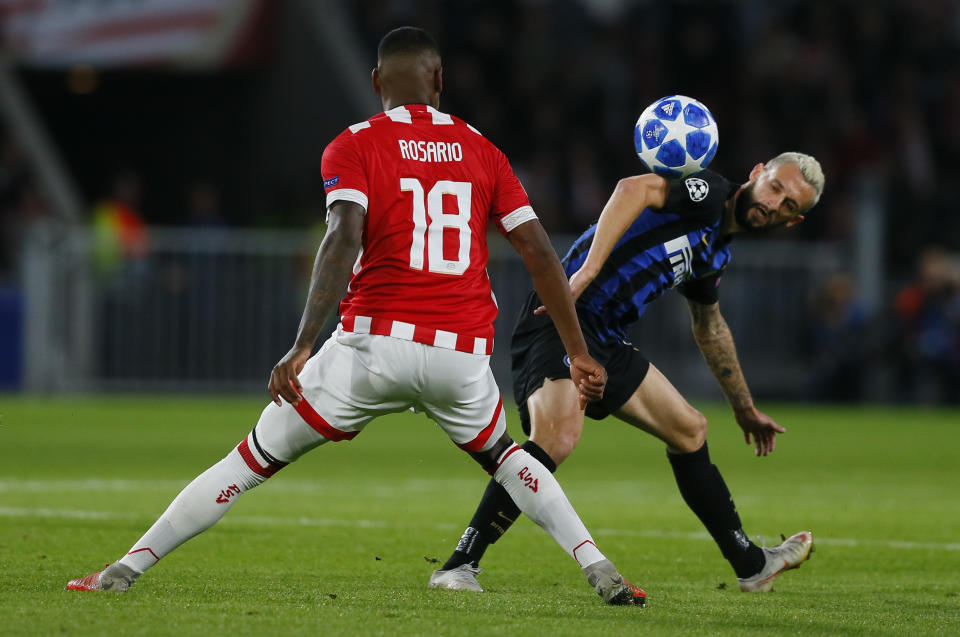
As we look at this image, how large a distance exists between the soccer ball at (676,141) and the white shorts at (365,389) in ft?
4.96

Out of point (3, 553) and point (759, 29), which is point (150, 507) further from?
point (759, 29)

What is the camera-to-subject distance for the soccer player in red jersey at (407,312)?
551 centimetres

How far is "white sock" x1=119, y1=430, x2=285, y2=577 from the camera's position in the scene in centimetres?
561

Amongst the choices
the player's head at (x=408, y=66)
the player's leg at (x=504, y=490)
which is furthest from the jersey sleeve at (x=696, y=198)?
the player's head at (x=408, y=66)

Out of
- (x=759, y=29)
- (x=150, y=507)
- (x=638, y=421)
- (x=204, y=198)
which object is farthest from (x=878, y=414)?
(x=638, y=421)

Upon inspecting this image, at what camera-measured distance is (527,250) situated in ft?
18.8

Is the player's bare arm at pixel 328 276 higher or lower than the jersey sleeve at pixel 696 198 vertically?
lower

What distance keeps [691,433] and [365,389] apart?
1799 millimetres

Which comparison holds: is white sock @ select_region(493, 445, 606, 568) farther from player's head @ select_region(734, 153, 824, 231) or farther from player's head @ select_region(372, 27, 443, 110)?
player's head @ select_region(734, 153, 824, 231)

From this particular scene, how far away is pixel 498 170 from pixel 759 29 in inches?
752

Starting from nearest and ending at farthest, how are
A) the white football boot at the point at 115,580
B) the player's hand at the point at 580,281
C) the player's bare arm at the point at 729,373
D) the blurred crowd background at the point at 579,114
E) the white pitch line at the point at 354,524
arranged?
the white football boot at the point at 115,580
the player's hand at the point at 580,281
the player's bare arm at the point at 729,373
the white pitch line at the point at 354,524
the blurred crowd background at the point at 579,114

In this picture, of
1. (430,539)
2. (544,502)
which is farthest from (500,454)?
(430,539)

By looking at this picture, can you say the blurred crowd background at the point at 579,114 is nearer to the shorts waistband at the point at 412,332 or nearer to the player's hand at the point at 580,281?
the player's hand at the point at 580,281

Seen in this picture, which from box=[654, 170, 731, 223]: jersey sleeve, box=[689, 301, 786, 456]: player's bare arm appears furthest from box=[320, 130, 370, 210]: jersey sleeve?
box=[689, 301, 786, 456]: player's bare arm
